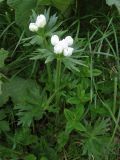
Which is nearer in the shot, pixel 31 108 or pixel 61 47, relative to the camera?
pixel 61 47

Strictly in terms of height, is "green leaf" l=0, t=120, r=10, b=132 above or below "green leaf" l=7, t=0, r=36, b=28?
below

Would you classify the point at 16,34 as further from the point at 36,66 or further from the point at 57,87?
the point at 57,87

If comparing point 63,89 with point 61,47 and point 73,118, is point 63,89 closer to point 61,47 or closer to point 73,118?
point 73,118

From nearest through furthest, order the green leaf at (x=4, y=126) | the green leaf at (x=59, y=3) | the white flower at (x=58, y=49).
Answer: the white flower at (x=58, y=49) → the green leaf at (x=4, y=126) → the green leaf at (x=59, y=3)

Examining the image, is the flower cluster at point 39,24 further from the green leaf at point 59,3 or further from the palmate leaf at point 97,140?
the palmate leaf at point 97,140

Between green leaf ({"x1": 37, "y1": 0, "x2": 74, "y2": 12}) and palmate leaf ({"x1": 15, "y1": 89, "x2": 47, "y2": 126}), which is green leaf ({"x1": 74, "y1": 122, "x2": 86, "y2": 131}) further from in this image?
green leaf ({"x1": 37, "y1": 0, "x2": 74, "y2": 12})

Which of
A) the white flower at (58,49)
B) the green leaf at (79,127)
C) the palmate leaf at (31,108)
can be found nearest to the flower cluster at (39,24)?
the white flower at (58,49)

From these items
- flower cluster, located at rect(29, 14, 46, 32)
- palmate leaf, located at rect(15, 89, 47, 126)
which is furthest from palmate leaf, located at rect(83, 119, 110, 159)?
flower cluster, located at rect(29, 14, 46, 32)

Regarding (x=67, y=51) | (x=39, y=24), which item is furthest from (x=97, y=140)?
(x=39, y=24)

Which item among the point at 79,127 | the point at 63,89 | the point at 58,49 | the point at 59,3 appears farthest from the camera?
the point at 59,3
